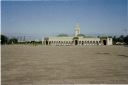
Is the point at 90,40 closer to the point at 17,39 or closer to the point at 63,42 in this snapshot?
the point at 63,42

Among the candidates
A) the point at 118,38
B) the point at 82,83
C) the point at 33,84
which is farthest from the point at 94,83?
the point at 118,38

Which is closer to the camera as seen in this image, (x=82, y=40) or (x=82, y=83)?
(x=82, y=83)

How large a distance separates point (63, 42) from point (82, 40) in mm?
11035

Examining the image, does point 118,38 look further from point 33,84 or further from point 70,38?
point 33,84

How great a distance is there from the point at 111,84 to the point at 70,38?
119464mm

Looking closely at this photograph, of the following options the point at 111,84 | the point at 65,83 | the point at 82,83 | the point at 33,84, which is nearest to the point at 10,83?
the point at 33,84

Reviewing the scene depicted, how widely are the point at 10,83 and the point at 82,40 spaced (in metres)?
119

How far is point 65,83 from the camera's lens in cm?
716

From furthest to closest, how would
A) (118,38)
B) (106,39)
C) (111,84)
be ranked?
(118,38) → (106,39) → (111,84)

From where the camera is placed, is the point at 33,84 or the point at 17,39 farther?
the point at 17,39

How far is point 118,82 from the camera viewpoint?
23.9 feet

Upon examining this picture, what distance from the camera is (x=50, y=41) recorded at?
410 ft

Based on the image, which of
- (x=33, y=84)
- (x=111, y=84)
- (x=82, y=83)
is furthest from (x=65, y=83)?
(x=111, y=84)

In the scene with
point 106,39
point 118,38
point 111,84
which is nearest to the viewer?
point 111,84
